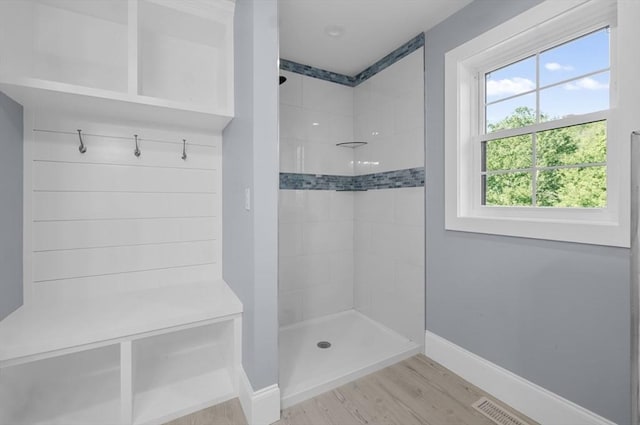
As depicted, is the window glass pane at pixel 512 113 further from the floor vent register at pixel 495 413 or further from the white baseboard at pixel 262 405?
the white baseboard at pixel 262 405

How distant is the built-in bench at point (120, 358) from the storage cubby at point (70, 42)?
1272mm

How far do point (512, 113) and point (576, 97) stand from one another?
315 mm

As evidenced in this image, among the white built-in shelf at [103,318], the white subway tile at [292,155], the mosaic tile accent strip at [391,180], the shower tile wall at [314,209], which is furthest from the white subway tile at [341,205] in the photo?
the white built-in shelf at [103,318]

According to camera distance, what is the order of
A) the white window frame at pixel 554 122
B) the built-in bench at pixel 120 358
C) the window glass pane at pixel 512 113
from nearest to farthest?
the white window frame at pixel 554 122
the built-in bench at pixel 120 358
the window glass pane at pixel 512 113

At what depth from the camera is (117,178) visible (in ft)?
5.96

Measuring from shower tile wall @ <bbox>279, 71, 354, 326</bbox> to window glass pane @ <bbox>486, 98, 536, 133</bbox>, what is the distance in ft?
4.33

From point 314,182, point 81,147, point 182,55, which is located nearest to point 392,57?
point 314,182

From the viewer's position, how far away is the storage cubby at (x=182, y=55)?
1.74 meters

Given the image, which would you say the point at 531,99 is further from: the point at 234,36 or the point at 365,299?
the point at 365,299

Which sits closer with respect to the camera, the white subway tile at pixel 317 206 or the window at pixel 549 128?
the window at pixel 549 128

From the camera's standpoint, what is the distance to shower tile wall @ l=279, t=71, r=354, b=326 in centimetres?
258

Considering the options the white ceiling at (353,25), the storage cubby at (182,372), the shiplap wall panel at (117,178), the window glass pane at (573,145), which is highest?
the white ceiling at (353,25)

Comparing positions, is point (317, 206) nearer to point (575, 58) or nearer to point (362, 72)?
point (362, 72)

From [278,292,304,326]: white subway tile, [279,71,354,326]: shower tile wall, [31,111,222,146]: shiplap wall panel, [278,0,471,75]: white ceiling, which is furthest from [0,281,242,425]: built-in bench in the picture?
[278,0,471,75]: white ceiling
